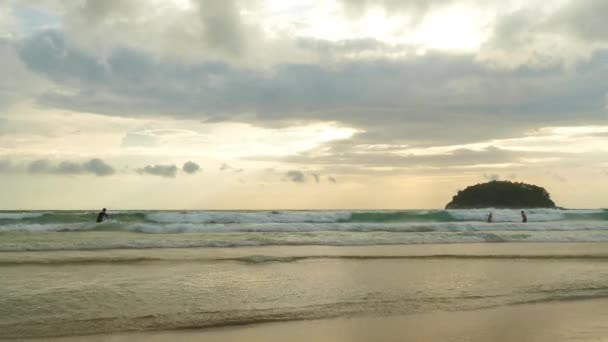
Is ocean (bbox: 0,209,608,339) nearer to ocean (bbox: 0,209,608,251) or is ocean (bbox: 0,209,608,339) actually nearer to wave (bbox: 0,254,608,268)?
wave (bbox: 0,254,608,268)

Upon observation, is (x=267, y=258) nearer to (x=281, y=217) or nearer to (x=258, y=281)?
(x=258, y=281)

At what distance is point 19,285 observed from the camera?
33.4ft

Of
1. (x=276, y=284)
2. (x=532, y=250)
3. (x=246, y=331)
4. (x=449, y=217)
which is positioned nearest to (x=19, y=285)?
(x=276, y=284)

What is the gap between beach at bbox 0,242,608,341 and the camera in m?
7.11

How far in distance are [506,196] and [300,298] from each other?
75347 mm

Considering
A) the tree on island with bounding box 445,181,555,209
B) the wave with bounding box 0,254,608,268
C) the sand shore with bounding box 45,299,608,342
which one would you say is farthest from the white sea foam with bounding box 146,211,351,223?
the tree on island with bounding box 445,181,555,209

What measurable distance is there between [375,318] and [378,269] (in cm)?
537

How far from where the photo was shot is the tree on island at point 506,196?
7675 centimetres

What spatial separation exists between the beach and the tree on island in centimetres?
6557

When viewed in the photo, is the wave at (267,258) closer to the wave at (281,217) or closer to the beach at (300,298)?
the beach at (300,298)

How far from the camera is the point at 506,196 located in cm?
7775

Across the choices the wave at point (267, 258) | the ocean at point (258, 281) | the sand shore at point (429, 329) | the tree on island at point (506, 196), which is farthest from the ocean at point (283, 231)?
the tree on island at point (506, 196)

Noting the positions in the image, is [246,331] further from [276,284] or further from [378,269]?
[378,269]

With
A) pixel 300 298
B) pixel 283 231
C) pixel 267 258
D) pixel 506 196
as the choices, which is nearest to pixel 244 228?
pixel 283 231
